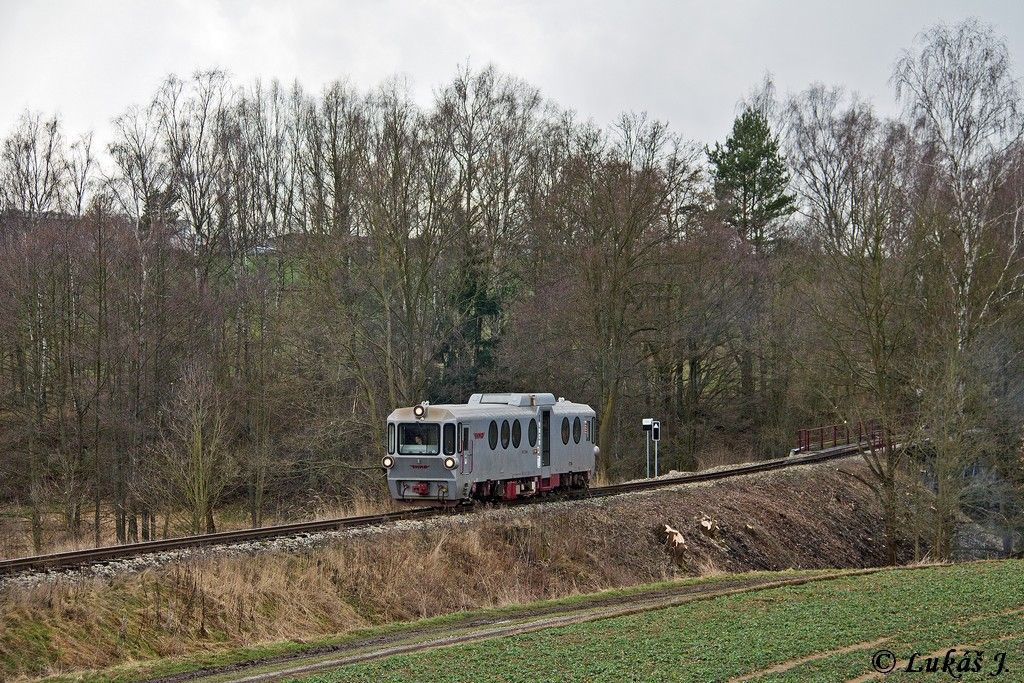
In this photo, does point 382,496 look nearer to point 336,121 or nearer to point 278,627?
point 336,121

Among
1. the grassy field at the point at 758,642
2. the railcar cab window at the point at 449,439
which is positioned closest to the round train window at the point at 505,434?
the railcar cab window at the point at 449,439

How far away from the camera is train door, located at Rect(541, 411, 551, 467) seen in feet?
102

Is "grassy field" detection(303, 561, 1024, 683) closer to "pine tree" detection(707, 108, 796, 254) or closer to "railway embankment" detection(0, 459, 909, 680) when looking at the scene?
"railway embankment" detection(0, 459, 909, 680)

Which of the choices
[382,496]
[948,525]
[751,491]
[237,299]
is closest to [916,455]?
[948,525]

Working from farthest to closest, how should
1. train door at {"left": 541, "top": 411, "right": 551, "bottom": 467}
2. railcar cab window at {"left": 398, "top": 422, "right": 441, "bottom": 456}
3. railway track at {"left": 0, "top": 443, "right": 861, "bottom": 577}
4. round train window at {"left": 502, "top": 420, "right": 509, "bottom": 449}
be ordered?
train door at {"left": 541, "top": 411, "right": 551, "bottom": 467}
round train window at {"left": 502, "top": 420, "right": 509, "bottom": 449}
railcar cab window at {"left": 398, "top": 422, "right": 441, "bottom": 456}
railway track at {"left": 0, "top": 443, "right": 861, "bottom": 577}

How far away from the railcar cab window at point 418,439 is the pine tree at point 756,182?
34.7 m

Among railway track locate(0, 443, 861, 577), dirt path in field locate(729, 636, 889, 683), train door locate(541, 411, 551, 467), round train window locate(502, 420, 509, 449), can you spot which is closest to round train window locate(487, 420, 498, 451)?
round train window locate(502, 420, 509, 449)

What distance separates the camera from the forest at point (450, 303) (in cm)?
3628

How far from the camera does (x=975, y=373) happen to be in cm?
3338

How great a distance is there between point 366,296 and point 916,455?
20631 millimetres

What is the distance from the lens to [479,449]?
1103 inches

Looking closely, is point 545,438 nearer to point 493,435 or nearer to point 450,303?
point 493,435

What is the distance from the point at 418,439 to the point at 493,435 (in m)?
2.04

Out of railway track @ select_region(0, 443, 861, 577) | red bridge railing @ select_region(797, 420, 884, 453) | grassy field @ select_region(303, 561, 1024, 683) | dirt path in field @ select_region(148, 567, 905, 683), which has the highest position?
red bridge railing @ select_region(797, 420, 884, 453)
